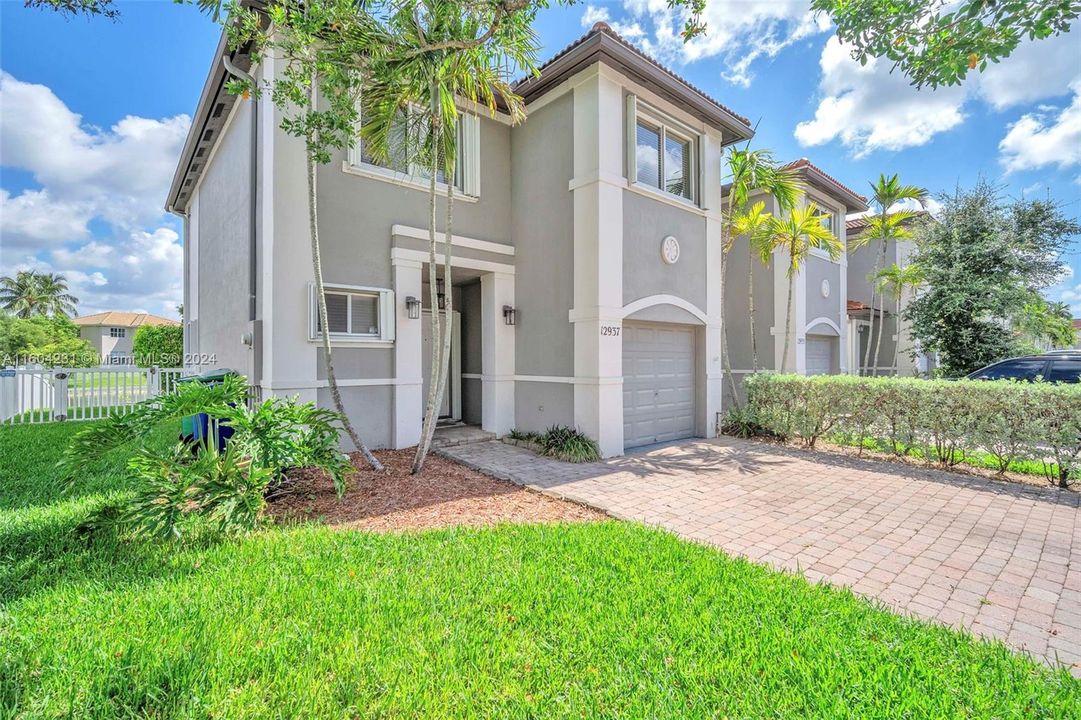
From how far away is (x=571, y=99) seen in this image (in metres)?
8.98

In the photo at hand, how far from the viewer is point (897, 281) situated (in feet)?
50.5

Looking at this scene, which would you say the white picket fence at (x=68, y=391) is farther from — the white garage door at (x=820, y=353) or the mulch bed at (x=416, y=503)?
the white garage door at (x=820, y=353)

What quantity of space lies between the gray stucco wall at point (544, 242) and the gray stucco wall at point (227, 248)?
5.16 metres

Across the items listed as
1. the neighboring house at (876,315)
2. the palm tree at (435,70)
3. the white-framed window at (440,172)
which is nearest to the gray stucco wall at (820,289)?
the neighboring house at (876,315)

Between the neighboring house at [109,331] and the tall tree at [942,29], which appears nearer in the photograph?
the tall tree at [942,29]

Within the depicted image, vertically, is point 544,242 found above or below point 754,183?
below

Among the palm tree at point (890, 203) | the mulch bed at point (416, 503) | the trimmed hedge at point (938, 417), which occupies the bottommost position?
the mulch bed at point (416, 503)

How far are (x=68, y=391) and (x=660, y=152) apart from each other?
52.6 ft

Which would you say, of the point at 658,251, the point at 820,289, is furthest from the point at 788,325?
the point at 658,251

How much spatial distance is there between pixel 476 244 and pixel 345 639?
25.8 ft

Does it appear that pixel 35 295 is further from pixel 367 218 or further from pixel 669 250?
pixel 669 250

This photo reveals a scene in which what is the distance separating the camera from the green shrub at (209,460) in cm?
420

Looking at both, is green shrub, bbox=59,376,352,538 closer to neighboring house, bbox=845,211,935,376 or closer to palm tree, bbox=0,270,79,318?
neighboring house, bbox=845,211,935,376

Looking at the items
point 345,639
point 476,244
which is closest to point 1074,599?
point 345,639
